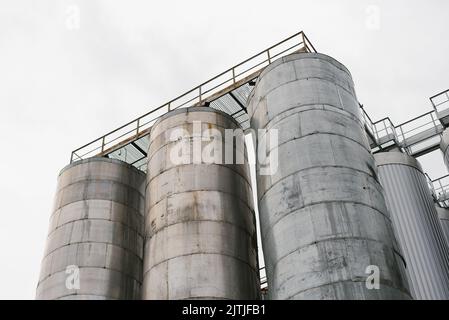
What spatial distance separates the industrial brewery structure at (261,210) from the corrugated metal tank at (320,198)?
4 cm

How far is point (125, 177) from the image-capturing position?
24.0m

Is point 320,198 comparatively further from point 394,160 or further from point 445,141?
point 445,141

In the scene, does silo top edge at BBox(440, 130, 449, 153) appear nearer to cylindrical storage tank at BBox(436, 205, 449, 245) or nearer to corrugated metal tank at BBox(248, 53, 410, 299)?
cylindrical storage tank at BBox(436, 205, 449, 245)

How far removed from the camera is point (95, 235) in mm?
21641

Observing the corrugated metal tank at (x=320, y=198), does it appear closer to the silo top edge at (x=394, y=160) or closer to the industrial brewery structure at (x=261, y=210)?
the industrial brewery structure at (x=261, y=210)

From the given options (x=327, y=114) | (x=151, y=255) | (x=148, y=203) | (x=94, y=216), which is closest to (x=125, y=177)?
(x=94, y=216)

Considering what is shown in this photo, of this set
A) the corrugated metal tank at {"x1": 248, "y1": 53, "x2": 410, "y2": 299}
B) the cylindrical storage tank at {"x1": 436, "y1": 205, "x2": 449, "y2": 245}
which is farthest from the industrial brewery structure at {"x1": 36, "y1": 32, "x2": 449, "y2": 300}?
the cylindrical storage tank at {"x1": 436, "y1": 205, "x2": 449, "y2": 245}

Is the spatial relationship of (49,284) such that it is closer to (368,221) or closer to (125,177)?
(125,177)

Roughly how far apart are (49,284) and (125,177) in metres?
5.90

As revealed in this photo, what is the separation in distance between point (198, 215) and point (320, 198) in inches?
181

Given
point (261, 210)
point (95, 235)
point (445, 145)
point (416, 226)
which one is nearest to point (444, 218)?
point (445, 145)

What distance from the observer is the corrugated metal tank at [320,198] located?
45.4 feet

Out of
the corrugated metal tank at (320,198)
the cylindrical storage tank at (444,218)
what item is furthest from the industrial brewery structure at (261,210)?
the cylindrical storage tank at (444,218)

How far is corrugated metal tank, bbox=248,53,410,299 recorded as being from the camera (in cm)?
1385
